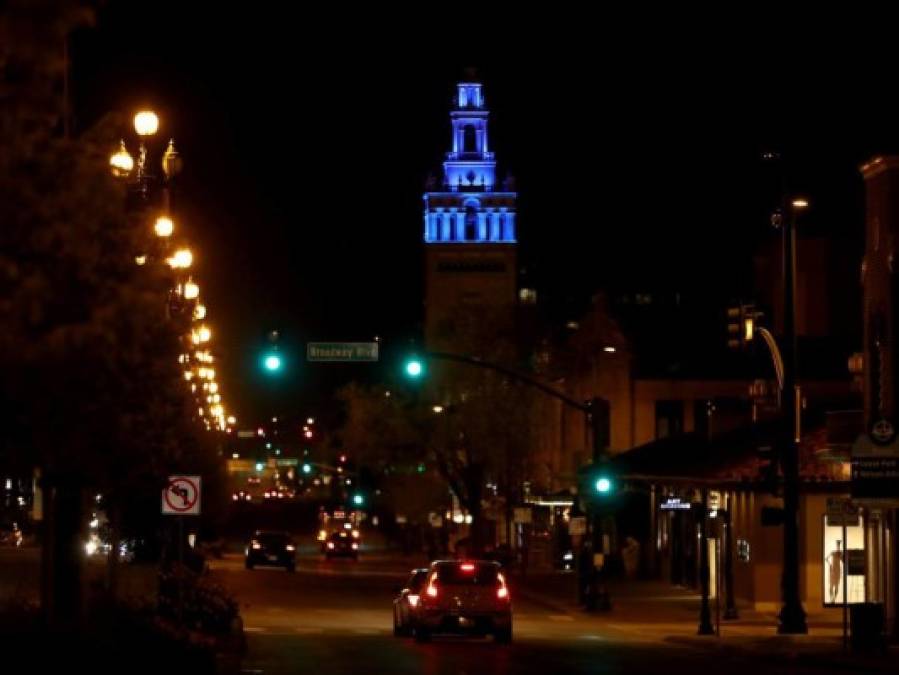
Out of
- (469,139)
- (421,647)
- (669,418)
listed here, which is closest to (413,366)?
(421,647)

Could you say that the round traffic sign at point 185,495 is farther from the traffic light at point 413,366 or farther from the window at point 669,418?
the window at point 669,418

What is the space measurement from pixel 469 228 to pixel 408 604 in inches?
4355

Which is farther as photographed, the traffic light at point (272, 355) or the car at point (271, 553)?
the car at point (271, 553)

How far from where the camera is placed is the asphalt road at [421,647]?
2984 cm

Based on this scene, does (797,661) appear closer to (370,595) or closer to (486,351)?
(370,595)

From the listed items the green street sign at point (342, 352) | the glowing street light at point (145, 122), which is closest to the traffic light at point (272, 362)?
the green street sign at point (342, 352)

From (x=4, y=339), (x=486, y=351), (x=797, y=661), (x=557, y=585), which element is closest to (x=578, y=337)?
(x=486, y=351)

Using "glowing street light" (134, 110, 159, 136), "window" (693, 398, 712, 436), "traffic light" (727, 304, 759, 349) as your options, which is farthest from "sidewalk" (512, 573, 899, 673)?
"glowing street light" (134, 110, 159, 136)

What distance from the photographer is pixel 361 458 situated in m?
86.8

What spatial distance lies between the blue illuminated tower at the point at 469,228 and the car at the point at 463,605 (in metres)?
108

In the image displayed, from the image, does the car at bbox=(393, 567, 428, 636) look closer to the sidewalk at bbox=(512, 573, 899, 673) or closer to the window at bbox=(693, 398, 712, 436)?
the sidewalk at bbox=(512, 573, 899, 673)

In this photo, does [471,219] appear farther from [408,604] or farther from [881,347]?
[408,604]

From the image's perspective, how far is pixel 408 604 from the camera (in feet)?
123

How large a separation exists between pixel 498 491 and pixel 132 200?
186 feet
